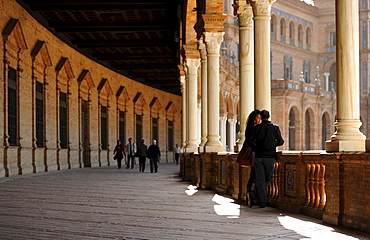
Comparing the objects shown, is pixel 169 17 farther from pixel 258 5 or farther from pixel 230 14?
pixel 230 14

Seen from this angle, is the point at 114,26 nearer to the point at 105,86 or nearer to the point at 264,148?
the point at 105,86

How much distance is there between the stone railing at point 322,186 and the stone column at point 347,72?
41cm

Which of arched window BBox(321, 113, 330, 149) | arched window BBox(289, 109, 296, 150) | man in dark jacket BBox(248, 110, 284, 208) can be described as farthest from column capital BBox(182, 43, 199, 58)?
arched window BBox(321, 113, 330, 149)

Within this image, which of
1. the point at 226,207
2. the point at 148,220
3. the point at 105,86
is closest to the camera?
the point at 148,220

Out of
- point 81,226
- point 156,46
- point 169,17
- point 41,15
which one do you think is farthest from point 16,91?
point 81,226

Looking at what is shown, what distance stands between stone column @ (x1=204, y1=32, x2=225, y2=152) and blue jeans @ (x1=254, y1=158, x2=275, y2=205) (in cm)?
615

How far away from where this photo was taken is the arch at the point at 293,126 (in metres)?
62.5

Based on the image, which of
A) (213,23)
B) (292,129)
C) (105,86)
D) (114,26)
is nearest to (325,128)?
(292,129)

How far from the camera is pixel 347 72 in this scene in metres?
7.76

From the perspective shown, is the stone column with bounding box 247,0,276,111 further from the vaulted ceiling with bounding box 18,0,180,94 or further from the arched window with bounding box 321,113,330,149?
the arched window with bounding box 321,113,330,149

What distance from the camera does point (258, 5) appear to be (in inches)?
434

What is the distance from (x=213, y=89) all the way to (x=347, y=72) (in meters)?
8.06

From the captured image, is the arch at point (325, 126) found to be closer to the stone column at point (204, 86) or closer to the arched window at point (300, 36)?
the arched window at point (300, 36)

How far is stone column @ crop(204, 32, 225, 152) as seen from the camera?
51.5 feet
